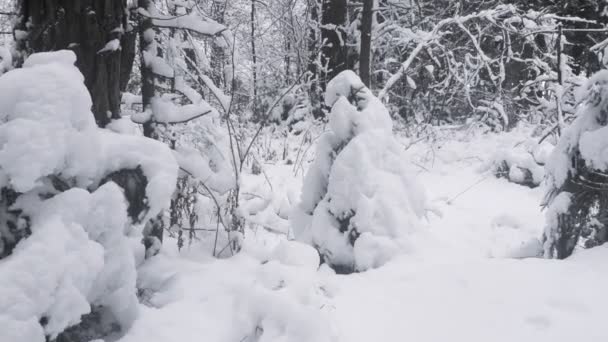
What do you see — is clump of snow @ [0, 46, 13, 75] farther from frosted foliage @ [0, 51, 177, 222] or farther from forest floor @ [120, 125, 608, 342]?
forest floor @ [120, 125, 608, 342]

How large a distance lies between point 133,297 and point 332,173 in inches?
74.9

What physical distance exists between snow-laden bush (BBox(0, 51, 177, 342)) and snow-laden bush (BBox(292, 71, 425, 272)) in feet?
6.00

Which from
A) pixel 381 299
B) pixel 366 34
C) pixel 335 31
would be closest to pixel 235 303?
pixel 381 299

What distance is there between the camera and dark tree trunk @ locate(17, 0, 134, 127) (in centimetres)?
214

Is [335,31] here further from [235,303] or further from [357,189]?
[235,303]

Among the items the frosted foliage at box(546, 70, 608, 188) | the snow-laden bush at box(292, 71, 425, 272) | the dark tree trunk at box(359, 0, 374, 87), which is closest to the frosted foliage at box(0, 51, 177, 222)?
the snow-laden bush at box(292, 71, 425, 272)

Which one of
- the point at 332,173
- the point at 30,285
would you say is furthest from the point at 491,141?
the point at 30,285

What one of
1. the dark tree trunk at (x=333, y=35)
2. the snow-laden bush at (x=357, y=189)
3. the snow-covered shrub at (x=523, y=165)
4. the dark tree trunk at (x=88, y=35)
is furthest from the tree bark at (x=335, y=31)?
the dark tree trunk at (x=88, y=35)

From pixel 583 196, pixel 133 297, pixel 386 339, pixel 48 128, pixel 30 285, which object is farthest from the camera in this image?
pixel 583 196

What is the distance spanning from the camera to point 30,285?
137 centimetres

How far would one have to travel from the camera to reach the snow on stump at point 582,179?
3.01 m

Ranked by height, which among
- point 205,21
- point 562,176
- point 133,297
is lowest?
point 133,297

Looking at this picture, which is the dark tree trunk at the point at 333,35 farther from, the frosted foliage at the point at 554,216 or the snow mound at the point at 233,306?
the snow mound at the point at 233,306

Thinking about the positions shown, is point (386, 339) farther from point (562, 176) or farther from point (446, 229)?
point (446, 229)
